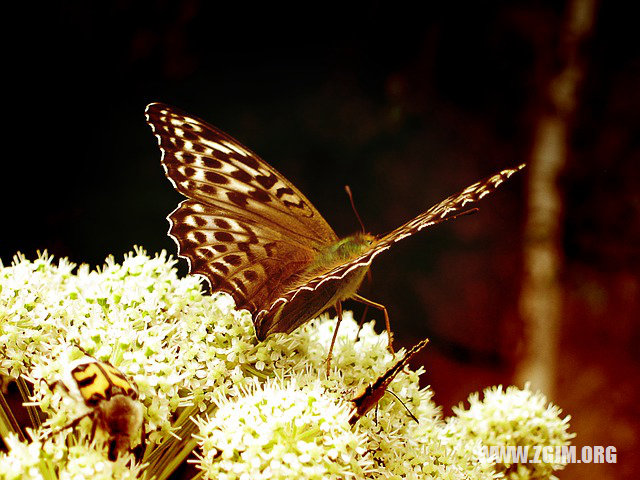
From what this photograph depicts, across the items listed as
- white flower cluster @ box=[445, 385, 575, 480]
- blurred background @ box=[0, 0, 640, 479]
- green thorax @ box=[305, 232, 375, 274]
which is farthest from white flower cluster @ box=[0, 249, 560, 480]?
blurred background @ box=[0, 0, 640, 479]

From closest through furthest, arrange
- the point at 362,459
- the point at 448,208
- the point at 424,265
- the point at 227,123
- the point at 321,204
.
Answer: the point at 362,459, the point at 448,208, the point at 227,123, the point at 321,204, the point at 424,265

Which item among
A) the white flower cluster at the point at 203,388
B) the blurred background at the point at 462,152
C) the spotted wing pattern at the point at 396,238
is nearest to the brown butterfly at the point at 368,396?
the white flower cluster at the point at 203,388

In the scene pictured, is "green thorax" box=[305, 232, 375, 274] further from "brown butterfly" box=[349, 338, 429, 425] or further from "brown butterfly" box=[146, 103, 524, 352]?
"brown butterfly" box=[349, 338, 429, 425]

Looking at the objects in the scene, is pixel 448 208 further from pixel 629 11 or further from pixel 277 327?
pixel 629 11

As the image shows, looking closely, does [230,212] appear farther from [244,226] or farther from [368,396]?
[368,396]

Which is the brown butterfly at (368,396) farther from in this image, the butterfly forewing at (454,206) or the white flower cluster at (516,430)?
the white flower cluster at (516,430)

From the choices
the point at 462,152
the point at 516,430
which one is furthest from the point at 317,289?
the point at 462,152

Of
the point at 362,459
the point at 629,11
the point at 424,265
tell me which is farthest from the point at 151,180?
the point at 629,11
